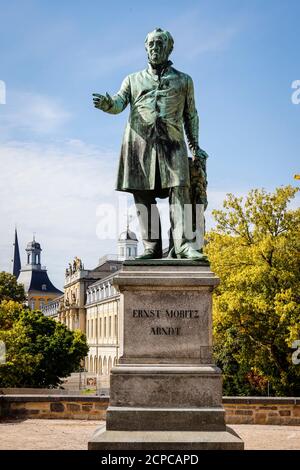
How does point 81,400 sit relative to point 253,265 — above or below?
below

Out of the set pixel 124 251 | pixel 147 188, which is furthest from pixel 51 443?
pixel 124 251

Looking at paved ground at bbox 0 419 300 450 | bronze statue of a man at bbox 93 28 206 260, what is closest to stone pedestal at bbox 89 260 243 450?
bronze statue of a man at bbox 93 28 206 260

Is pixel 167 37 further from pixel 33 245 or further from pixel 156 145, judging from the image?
pixel 33 245

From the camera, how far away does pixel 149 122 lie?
28.5ft

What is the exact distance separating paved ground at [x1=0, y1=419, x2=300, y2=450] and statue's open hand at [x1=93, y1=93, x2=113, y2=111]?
15.9 ft

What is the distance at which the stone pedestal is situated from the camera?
293 inches

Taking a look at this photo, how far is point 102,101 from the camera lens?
8.43m

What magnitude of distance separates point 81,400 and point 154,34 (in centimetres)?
757

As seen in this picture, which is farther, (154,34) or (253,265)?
(253,265)

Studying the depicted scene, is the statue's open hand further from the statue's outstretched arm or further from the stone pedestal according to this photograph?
the stone pedestal

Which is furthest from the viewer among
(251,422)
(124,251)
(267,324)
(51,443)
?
(124,251)

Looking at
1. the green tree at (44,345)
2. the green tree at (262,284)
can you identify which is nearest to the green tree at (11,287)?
the green tree at (44,345)

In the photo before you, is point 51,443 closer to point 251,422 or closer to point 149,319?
point 149,319

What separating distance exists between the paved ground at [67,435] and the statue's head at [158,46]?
18.1 feet
